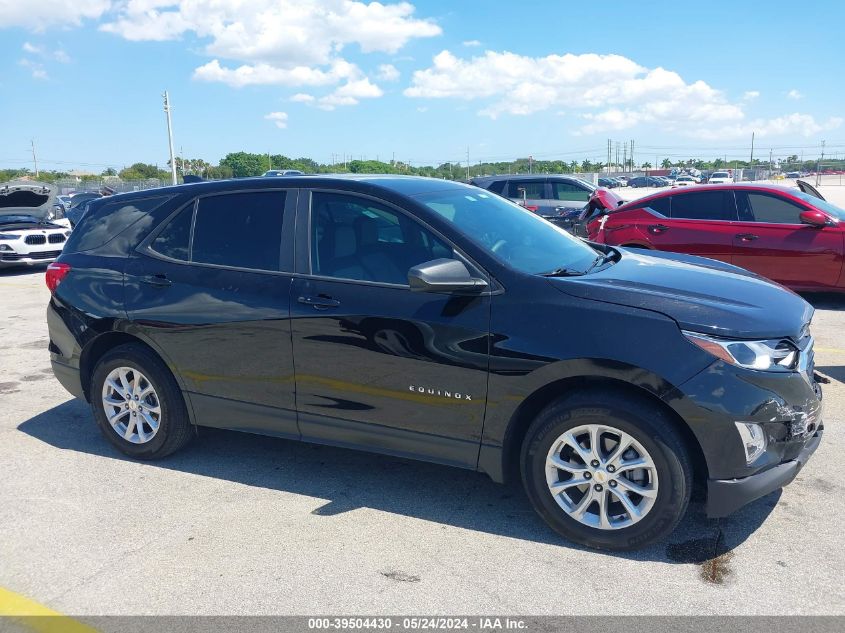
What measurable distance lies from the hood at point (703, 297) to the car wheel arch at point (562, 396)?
1.20ft

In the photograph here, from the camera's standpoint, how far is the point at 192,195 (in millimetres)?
4555

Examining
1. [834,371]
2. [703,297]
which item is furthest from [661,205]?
[703,297]

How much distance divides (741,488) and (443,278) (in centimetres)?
162

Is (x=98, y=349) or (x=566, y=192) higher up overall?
(x=566, y=192)

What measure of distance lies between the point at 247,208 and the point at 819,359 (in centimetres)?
517

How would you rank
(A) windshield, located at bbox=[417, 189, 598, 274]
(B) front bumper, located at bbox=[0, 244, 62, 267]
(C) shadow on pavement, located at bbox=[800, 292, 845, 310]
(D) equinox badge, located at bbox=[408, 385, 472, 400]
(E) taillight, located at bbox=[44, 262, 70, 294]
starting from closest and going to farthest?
(D) equinox badge, located at bbox=[408, 385, 472, 400] → (A) windshield, located at bbox=[417, 189, 598, 274] → (E) taillight, located at bbox=[44, 262, 70, 294] → (C) shadow on pavement, located at bbox=[800, 292, 845, 310] → (B) front bumper, located at bbox=[0, 244, 62, 267]

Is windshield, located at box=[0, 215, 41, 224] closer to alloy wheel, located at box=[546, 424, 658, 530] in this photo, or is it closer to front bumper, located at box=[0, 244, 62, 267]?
front bumper, located at box=[0, 244, 62, 267]

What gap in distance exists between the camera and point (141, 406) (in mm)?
4625

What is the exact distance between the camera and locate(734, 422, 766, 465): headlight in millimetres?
3133

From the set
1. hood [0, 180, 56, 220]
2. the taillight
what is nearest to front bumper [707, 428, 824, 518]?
the taillight

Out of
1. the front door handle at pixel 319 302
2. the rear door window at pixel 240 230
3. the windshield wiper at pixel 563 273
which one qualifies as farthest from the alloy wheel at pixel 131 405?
the windshield wiper at pixel 563 273

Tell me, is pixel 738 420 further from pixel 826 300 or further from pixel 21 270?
pixel 21 270

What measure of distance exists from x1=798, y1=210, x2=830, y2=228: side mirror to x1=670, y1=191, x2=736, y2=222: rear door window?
2.63ft

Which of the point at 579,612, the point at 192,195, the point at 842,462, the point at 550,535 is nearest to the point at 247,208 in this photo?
the point at 192,195
